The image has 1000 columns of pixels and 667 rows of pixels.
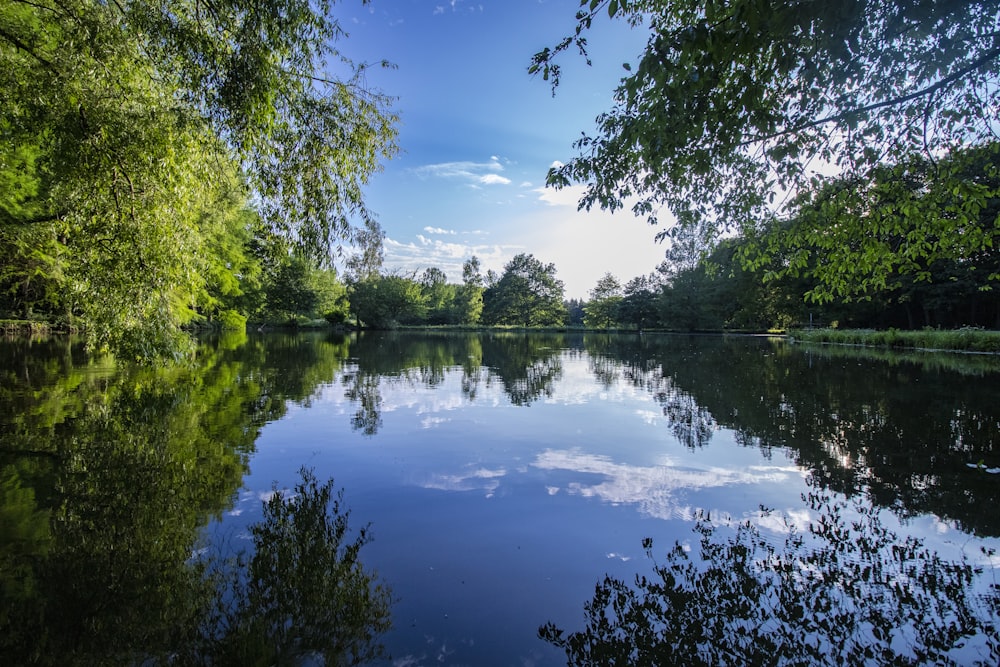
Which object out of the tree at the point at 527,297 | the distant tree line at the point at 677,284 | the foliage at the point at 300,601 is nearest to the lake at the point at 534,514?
the foliage at the point at 300,601

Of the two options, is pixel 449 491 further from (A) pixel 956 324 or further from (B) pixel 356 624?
(A) pixel 956 324

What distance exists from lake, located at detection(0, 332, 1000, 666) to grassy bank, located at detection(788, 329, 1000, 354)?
1852 centimetres

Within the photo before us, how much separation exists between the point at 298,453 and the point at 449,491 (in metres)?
2.63

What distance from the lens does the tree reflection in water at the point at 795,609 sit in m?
2.92

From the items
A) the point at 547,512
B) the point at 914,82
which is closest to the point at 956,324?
the point at 914,82

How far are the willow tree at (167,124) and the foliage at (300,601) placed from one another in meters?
4.30

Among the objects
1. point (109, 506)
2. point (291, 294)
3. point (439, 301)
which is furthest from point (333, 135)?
point (439, 301)

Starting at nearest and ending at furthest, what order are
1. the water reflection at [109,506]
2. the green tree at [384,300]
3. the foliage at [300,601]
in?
the foliage at [300,601] → the water reflection at [109,506] → the green tree at [384,300]

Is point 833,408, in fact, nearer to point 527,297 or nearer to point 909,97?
point 909,97

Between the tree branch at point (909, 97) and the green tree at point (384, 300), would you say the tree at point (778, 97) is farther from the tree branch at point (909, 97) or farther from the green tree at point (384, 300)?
the green tree at point (384, 300)

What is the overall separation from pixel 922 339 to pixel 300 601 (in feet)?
118

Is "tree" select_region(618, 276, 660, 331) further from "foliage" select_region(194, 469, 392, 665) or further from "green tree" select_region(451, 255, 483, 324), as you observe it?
"foliage" select_region(194, 469, 392, 665)

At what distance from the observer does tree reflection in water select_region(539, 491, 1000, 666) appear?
2.92m

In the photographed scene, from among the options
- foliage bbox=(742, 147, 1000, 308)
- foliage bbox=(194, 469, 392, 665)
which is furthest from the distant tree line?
foliage bbox=(194, 469, 392, 665)
